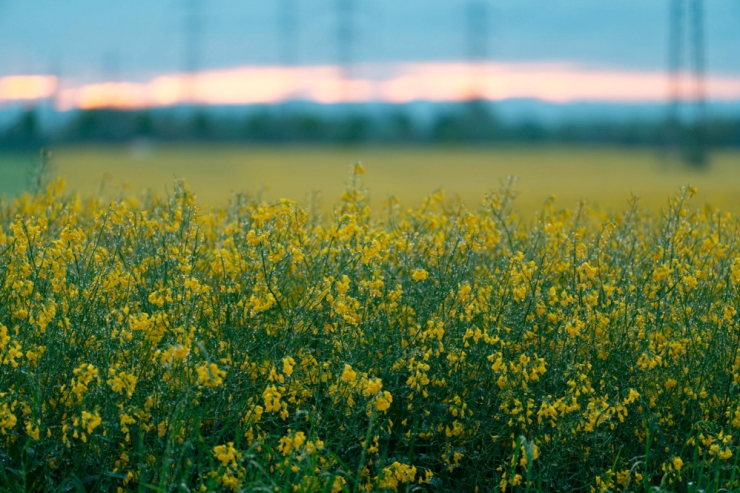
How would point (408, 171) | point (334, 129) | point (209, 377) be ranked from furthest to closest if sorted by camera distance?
point (334, 129) < point (408, 171) < point (209, 377)

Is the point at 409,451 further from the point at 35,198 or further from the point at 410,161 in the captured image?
the point at 410,161

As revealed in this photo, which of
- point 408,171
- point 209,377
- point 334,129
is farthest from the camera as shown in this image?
point 334,129

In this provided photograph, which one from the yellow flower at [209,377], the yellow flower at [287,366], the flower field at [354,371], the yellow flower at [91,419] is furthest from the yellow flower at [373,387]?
the yellow flower at [91,419]

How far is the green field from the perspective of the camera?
3506cm

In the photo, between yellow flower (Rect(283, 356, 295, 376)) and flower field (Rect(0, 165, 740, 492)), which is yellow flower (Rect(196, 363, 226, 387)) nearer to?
flower field (Rect(0, 165, 740, 492))

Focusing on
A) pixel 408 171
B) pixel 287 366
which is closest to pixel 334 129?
pixel 408 171

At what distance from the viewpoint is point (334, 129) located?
6969 cm

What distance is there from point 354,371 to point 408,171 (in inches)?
1896

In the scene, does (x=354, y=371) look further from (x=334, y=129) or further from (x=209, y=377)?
(x=334, y=129)

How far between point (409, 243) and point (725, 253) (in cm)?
270

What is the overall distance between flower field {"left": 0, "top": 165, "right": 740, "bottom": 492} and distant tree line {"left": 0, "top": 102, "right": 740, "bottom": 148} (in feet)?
192

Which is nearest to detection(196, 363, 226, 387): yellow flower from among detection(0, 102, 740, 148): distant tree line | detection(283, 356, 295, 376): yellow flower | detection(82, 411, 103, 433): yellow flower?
detection(283, 356, 295, 376): yellow flower

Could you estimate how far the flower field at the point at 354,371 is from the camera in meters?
4.21

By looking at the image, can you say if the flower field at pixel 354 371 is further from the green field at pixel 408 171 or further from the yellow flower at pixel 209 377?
the green field at pixel 408 171
